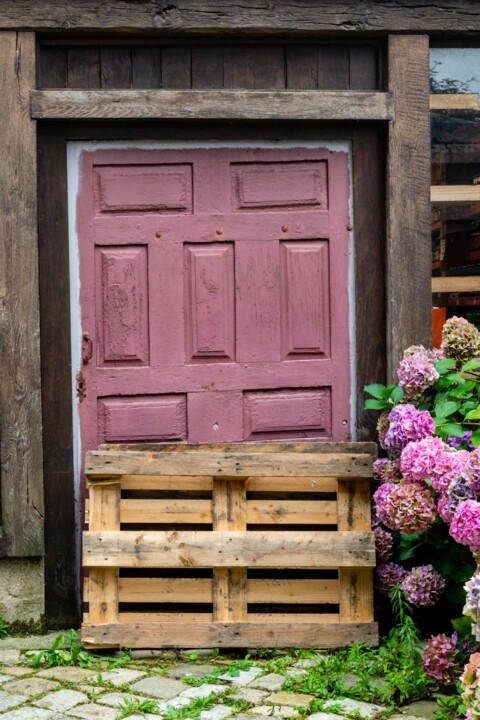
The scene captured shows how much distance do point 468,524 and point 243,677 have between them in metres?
1.29

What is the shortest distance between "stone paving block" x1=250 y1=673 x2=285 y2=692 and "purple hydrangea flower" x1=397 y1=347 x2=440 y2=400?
4.96 ft

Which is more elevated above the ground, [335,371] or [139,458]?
[335,371]

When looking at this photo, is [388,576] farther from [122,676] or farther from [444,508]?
[122,676]

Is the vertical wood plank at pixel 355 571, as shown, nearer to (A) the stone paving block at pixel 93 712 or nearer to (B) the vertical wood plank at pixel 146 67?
(A) the stone paving block at pixel 93 712

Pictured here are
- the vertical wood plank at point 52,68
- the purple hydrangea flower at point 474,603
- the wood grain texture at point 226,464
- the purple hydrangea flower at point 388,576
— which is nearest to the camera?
the purple hydrangea flower at point 474,603

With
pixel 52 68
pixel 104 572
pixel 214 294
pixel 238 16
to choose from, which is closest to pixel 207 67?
pixel 238 16

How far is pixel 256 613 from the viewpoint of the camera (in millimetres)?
4836

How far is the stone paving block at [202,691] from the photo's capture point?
406cm

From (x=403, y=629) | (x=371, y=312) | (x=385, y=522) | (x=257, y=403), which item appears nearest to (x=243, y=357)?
(x=257, y=403)

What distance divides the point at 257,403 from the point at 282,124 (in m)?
1.49

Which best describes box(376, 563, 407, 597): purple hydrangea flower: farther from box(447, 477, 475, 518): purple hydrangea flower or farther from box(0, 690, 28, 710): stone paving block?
box(0, 690, 28, 710): stone paving block

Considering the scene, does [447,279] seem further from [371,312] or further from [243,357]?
[243,357]

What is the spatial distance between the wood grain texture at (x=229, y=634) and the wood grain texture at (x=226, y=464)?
2.34 ft

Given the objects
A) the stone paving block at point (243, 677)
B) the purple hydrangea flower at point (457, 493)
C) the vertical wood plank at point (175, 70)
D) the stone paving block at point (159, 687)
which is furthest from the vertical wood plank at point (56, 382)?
the purple hydrangea flower at point (457, 493)
